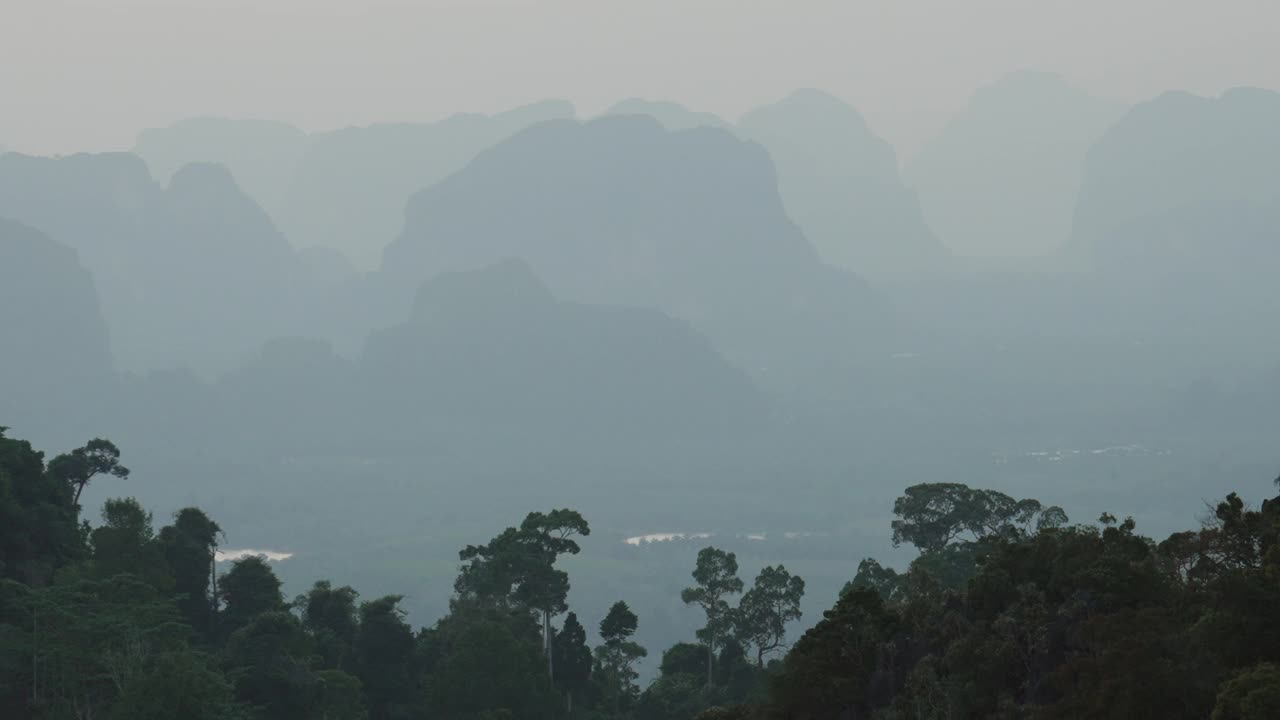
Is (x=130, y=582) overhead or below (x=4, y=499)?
below

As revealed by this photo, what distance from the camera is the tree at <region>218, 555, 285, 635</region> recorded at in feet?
198

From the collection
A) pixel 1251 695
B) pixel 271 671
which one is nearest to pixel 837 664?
pixel 1251 695

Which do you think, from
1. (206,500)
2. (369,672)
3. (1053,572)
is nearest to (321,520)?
(206,500)

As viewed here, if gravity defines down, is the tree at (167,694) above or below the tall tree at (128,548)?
below

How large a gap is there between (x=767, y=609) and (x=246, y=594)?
25.2m

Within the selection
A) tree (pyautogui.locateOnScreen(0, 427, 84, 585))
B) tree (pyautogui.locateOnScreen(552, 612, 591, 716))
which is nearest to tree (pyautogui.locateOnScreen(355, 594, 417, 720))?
tree (pyautogui.locateOnScreen(552, 612, 591, 716))

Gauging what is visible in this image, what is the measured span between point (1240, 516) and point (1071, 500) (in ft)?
481

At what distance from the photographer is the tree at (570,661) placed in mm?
64562

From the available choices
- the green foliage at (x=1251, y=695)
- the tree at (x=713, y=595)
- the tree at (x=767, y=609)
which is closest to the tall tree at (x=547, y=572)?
the tree at (x=713, y=595)

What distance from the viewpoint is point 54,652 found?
44125 mm

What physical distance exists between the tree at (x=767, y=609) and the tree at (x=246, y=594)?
22.5m

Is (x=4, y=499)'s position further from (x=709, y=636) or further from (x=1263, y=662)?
(x=1263, y=662)

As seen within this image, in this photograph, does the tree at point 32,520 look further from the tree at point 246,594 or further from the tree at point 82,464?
the tree at point 246,594

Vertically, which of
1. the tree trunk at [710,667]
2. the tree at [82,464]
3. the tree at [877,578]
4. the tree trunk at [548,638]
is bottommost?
the tree trunk at [710,667]
